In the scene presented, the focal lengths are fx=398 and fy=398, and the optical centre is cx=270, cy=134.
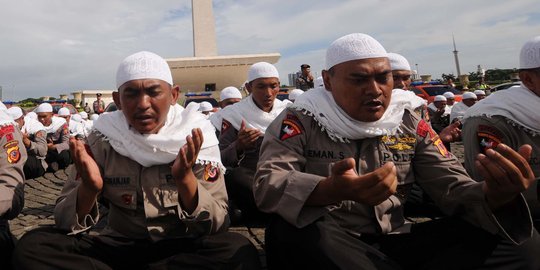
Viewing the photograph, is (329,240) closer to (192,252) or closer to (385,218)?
(385,218)

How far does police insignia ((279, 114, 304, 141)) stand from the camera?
7.22 feet

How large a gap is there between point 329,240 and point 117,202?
4.13ft

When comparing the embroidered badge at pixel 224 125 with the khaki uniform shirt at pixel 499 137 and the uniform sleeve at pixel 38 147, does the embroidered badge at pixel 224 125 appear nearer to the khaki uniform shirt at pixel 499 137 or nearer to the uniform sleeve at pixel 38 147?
the khaki uniform shirt at pixel 499 137

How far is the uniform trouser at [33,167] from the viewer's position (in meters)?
6.54

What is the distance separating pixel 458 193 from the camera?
Result: 209 cm

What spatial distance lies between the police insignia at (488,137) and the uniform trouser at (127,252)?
62.4 inches

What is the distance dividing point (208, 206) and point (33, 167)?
18.8ft

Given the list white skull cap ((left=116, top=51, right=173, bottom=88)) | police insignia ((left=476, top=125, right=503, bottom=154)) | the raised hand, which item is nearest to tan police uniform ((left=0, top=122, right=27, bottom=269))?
white skull cap ((left=116, top=51, right=173, bottom=88))

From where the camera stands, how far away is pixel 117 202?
2.32 meters

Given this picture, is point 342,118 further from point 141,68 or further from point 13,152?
point 13,152

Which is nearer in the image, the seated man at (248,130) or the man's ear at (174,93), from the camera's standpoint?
the man's ear at (174,93)

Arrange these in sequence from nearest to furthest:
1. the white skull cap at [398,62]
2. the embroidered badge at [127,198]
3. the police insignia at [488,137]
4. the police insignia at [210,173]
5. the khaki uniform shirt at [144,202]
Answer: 1. the khaki uniform shirt at [144,202]
2. the embroidered badge at [127,198]
3. the police insignia at [210,173]
4. the police insignia at [488,137]
5. the white skull cap at [398,62]

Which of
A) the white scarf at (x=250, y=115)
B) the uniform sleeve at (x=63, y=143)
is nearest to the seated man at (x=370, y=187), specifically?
the white scarf at (x=250, y=115)

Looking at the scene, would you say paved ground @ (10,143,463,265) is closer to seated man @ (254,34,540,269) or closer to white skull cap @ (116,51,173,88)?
seated man @ (254,34,540,269)
